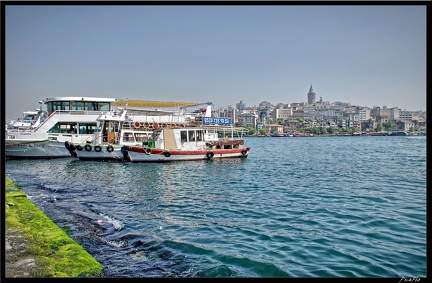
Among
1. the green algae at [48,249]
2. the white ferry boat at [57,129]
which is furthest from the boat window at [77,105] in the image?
the green algae at [48,249]

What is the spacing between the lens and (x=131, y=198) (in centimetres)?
1403

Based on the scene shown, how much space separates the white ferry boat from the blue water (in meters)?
11.6

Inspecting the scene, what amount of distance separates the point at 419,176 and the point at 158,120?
77.1 ft

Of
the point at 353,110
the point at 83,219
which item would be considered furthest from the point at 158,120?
the point at 353,110

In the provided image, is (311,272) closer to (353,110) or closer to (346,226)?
(346,226)

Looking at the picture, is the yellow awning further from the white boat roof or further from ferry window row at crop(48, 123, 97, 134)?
ferry window row at crop(48, 123, 97, 134)

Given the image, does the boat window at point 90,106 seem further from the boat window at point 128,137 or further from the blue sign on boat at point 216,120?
the blue sign on boat at point 216,120

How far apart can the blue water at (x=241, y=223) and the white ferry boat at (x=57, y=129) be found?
38.1ft

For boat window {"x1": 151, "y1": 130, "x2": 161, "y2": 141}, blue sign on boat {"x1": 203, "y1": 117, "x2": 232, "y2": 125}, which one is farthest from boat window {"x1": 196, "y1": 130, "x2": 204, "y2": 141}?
boat window {"x1": 151, "y1": 130, "x2": 161, "y2": 141}

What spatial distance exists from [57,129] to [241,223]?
94.5 feet

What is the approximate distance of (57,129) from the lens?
34.1 m

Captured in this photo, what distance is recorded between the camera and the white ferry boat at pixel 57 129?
29.5 metres

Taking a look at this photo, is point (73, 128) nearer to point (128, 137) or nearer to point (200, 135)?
point (128, 137)

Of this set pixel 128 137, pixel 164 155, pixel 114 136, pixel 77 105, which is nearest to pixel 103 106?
pixel 77 105
